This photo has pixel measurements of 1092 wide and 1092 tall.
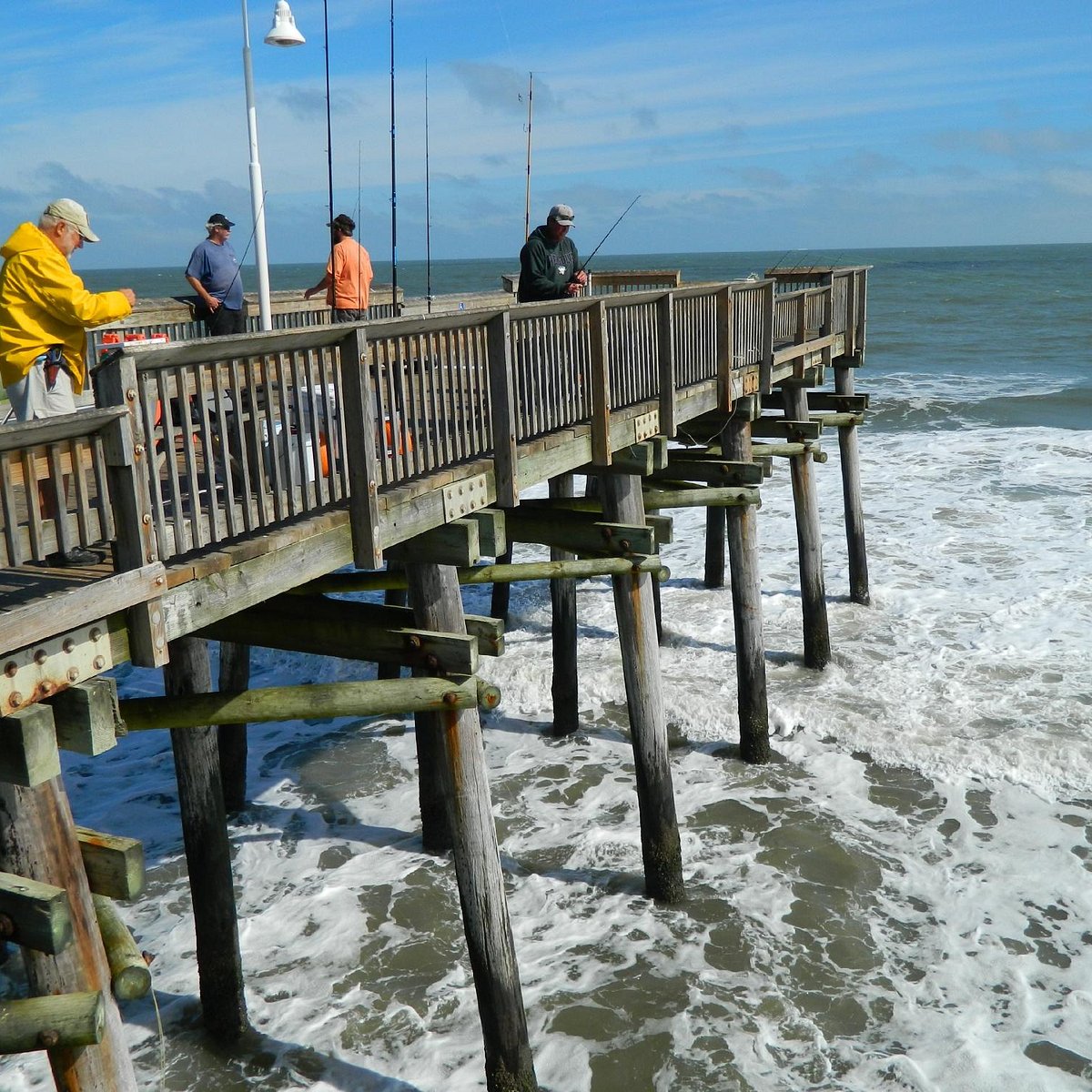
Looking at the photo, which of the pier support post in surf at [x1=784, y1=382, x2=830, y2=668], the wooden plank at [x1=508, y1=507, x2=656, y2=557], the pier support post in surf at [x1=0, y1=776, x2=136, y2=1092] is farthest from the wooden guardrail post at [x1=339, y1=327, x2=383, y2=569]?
the pier support post in surf at [x1=784, y1=382, x2=830, y2=668]

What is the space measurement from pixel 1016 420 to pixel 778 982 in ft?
87.4

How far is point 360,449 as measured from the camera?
5047mm

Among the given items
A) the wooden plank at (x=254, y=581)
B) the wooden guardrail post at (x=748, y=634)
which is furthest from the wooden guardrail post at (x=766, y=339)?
the wooden plank at (x=254, y=581)

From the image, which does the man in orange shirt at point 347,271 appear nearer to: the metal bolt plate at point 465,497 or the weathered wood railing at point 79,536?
the metal bolt plate at point 465,497

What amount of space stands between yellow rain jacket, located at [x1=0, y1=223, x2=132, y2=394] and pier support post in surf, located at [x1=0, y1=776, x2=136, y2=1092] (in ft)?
6.30

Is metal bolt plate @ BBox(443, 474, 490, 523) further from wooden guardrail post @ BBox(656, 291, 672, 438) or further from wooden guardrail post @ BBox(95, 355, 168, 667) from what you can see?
wooden guardrail post @ BBox(656, 291, 672, 438)

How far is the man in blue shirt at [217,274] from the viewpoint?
8820 millimetres

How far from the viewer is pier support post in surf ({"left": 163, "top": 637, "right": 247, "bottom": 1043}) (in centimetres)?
679

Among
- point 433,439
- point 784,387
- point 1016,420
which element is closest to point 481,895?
point 433,439

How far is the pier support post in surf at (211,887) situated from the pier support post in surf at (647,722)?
2820 mm

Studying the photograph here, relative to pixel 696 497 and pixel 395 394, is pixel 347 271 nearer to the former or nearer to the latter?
pixel 696 497

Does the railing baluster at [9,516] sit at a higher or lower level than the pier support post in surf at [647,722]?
higher

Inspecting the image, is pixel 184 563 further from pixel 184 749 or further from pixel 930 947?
pixel 930 947

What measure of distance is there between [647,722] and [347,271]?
3995mm
